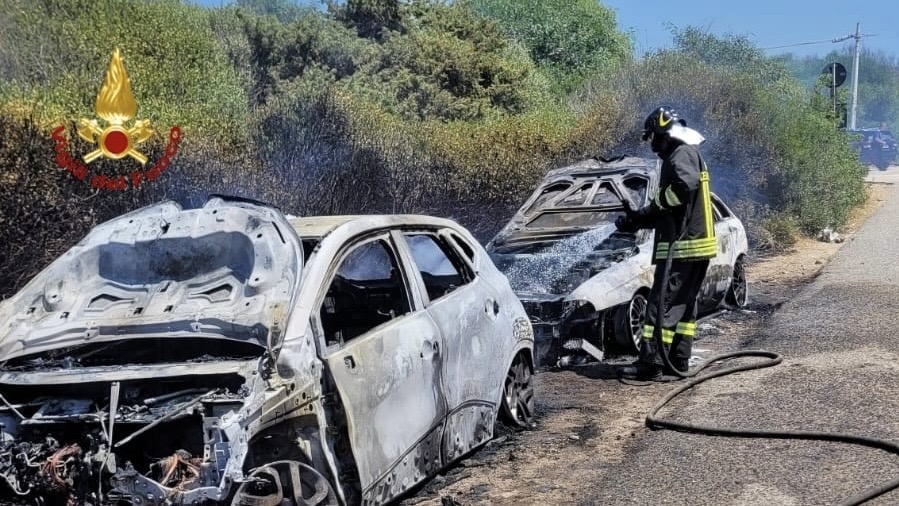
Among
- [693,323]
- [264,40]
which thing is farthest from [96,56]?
[693,323]

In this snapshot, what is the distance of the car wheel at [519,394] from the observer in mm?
6270

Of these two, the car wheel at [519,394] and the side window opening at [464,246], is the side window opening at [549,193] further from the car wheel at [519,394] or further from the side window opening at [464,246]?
the side window opening at [464,246]

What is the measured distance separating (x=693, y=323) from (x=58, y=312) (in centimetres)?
486

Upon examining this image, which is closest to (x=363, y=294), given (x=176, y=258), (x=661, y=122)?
(x=176, y=258)

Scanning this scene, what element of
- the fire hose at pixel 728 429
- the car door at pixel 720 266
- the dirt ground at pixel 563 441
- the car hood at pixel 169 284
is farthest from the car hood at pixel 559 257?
the car hood at pixel 169 284

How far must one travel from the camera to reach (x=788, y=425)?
19.4 ft

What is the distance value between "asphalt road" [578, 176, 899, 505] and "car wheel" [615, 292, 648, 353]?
109 centimetres

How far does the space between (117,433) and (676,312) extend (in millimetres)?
4776

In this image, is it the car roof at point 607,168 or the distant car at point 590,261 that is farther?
the car roof at point 607,168

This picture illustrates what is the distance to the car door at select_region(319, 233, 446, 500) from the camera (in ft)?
14.3

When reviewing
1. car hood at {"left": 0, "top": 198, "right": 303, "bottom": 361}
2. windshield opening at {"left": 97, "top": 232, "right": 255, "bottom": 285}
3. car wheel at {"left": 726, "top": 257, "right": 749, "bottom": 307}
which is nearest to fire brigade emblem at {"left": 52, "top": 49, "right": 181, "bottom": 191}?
car hood at {"left": 0, "top": 198, "right": 303, "bottom": 361}

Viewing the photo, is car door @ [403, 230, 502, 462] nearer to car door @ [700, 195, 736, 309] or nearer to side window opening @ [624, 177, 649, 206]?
side window opening @ [624, 177, 649, 206]

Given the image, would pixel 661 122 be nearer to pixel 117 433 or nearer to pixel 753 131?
pixel 117 433

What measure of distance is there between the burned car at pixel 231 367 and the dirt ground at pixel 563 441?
233 millimetres
